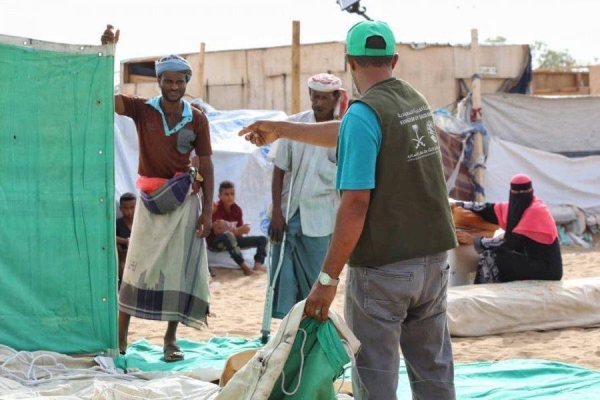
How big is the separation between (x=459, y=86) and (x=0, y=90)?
14277 mm

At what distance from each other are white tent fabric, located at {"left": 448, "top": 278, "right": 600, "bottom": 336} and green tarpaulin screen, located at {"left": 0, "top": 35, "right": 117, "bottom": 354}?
107 inches

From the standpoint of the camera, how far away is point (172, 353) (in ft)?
18.8

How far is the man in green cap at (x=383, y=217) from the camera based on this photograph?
10.4ft

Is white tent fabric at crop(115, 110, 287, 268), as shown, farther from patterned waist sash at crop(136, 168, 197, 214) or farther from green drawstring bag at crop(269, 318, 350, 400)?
green drawstring bag at crop(269, 318, 350, 400)

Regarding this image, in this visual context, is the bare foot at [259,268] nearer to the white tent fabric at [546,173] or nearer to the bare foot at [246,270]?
the bare foot at [246,270]

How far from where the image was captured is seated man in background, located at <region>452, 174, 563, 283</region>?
730cm

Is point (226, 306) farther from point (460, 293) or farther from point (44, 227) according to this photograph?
point (44, 227)

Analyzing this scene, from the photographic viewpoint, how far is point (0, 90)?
16.9ft

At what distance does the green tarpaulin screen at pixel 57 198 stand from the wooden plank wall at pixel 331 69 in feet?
40.6

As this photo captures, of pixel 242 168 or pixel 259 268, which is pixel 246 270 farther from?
pixel 242 168

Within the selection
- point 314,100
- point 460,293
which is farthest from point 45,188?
point 460,293

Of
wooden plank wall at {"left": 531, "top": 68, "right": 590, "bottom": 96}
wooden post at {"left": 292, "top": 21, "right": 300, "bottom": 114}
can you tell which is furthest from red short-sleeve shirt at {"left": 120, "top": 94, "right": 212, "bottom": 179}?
wooden plank wall at {"left": 531, "top": 68, "right": 590, "bottom": 96}

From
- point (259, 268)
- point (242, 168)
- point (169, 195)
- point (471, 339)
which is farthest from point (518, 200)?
point (242, 168)

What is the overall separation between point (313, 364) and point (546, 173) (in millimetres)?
12245
